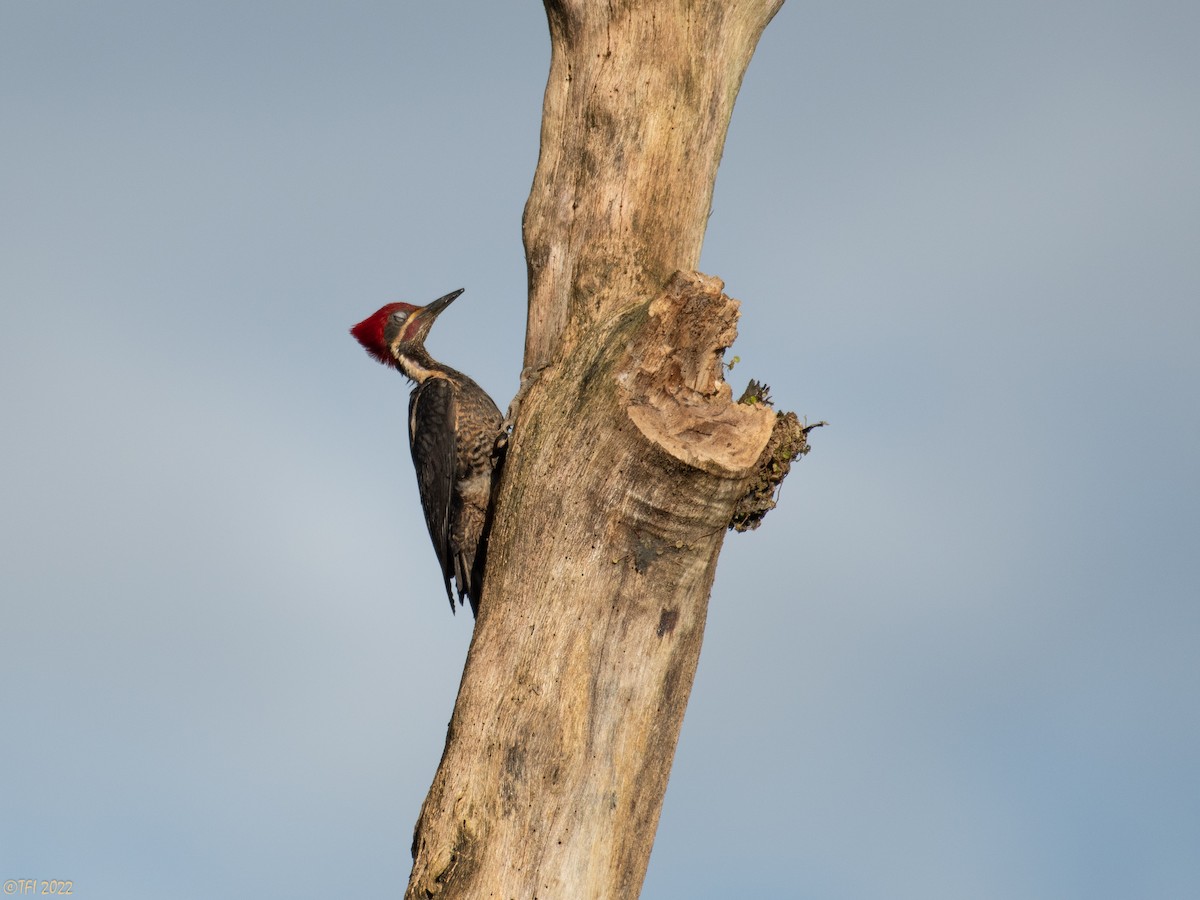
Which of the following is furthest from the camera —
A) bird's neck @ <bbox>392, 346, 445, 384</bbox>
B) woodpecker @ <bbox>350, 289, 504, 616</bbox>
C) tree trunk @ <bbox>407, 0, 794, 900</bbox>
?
bird's neck @ <bbox>392, 346, 445, 384</bbox>

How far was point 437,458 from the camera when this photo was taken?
6062 millimetres

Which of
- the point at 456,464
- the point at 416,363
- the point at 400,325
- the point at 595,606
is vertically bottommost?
the point at 595,606

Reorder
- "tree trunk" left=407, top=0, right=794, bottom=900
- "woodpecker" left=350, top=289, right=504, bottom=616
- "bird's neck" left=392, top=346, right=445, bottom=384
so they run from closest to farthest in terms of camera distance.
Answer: "tree trunk" left=407, top=0, right=794, bottom=900 < "woodpecker" left=350, top=289, right=504, bottom=616 < "bird's neck" left=392, top=346, right=445, bottom=384

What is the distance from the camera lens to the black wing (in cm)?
603

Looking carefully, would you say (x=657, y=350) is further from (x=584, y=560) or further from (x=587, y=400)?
(x=584, y=560)

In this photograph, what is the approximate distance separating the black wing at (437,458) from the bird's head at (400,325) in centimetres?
57

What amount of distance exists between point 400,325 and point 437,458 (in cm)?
115

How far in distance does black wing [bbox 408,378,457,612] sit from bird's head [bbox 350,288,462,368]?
574 millimetres

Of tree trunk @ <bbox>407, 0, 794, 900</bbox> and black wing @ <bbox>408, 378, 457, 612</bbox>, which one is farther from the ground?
black wing @ <bbox>408, 378, 457, 612</bbox>

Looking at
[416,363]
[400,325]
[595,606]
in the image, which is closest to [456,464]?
[416,363]

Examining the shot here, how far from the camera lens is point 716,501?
4008 mm

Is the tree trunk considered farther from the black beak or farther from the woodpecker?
the black beak

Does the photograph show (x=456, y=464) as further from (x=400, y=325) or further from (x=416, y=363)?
(x=400, y=325)

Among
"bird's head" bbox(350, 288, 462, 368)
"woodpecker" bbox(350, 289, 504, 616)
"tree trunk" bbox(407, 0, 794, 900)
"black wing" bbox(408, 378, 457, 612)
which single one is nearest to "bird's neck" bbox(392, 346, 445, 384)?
"bird's head" bbox(350, 288, 462, 368)
